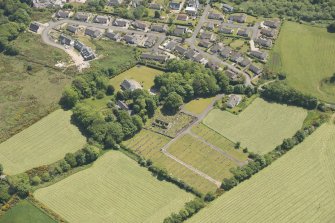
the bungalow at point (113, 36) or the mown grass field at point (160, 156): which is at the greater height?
the bungalow at point (113, 36)

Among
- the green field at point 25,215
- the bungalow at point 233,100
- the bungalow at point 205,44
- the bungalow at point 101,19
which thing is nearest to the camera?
the green field at point 25,215

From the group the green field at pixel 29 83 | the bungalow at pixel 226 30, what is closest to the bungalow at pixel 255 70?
the bungalow at pixel 226 30

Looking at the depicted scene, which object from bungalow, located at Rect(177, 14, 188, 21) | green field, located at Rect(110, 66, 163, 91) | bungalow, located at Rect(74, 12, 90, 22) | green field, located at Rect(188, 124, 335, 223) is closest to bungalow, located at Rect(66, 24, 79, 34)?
bungalow, located at Rect(74, 12, 90, 22)

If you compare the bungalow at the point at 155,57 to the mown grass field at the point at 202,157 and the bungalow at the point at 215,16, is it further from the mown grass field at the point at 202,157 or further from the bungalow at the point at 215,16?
the mown grass field at the point at 202,157

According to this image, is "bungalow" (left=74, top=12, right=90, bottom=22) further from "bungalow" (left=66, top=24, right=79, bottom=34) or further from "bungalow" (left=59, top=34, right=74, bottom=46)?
"bungalow" (left=59, top=34, right=74, bottom=46)

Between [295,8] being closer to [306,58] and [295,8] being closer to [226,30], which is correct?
[306,58]

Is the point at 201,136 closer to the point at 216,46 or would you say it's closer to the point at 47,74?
the point at 216,46

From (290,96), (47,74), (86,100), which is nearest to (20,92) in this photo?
(47,74)
